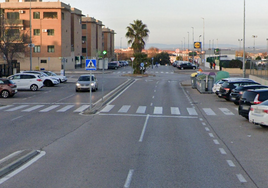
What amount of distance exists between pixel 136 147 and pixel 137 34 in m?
55.0

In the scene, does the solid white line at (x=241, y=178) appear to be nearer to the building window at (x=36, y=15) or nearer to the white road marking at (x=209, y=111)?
the white road marking at (x=209, y=111)

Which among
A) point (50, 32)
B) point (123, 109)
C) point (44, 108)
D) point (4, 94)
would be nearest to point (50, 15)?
point (50, 32)

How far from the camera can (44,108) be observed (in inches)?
951

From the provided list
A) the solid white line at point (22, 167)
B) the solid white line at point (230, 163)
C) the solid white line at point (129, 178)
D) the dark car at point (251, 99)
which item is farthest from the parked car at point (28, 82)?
the solid white line at point (129, 178)

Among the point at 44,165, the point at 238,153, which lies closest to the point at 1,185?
the point at 44,165

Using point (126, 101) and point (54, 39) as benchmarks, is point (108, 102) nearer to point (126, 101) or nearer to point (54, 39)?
point (126, 101)

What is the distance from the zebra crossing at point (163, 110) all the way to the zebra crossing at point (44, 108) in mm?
1641

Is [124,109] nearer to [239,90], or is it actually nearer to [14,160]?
[239,90]

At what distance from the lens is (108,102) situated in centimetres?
2772

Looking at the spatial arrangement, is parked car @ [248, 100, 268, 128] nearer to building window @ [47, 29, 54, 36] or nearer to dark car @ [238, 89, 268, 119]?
dark car @ [238, 89, 268, 119]

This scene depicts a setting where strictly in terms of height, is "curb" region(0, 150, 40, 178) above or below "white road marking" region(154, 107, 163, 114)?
above

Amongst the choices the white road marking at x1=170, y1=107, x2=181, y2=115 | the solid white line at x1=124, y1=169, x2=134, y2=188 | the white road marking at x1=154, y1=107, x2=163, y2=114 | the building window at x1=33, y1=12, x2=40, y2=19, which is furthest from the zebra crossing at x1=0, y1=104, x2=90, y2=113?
the building window at x1=33, y1=12, x2=40, y2=19

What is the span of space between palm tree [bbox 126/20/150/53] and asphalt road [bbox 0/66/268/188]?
42.9 m

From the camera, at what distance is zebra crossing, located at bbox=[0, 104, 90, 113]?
23.2 m
